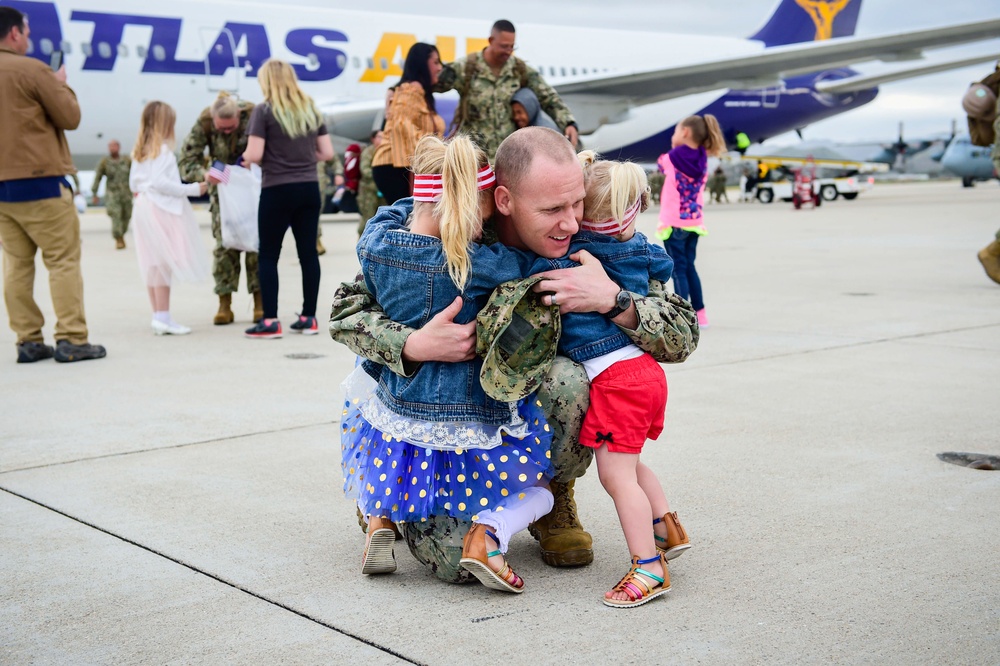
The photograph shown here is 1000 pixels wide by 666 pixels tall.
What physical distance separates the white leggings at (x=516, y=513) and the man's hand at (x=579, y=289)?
448 mm

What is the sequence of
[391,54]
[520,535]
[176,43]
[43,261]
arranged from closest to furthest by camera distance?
1. [520,535]
2. [43,261]
3. [176,43]
4. [391,54]

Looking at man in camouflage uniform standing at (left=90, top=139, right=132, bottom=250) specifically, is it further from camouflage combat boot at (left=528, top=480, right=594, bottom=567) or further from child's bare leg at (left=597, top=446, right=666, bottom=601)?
child's bare leg at (left=597, top=446, right=666, bottom=601)

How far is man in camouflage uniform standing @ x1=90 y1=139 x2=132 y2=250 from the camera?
1423 centimetres

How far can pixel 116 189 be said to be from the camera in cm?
1463

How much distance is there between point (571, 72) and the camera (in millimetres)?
21328

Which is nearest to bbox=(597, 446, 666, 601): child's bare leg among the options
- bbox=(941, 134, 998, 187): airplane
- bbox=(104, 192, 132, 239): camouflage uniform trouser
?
bbox=(104, 192, 132, 239): camouflage uniform trouser

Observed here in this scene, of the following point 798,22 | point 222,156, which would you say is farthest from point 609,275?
point 798,22

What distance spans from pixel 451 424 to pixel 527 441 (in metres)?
0.18

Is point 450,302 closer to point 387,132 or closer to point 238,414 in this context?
point 238,414

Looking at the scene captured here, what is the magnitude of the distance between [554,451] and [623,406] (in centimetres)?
21

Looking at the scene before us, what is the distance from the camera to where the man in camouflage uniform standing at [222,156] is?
6539 millimetres

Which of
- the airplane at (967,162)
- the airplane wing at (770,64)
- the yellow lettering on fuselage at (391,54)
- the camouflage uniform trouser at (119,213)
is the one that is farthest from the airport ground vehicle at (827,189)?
the camouflage uniform trouser at (119,213)

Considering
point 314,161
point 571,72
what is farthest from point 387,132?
point 571,72

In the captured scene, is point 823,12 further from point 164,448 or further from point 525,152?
point 525,152
